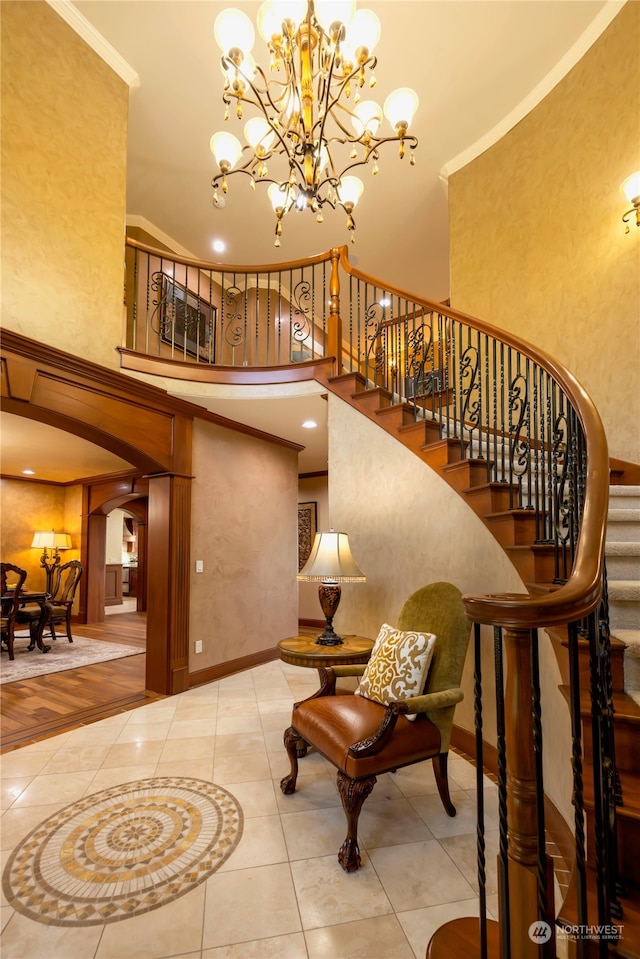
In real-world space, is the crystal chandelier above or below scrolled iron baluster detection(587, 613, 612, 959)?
above

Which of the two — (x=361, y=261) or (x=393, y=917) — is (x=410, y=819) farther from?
(x=361, y=261)

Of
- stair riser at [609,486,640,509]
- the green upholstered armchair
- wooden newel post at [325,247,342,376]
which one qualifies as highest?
wooden newel post at [325,247,342,376]

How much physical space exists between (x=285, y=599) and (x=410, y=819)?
348 cm

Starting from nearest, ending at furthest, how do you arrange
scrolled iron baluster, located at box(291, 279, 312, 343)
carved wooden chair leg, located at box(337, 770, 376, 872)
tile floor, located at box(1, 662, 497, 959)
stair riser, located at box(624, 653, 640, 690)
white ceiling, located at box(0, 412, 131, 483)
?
tile floor, located at box(1, 662, 497, 959), stair riser, located at box(624, 653, 640, 690), carved wooden chair leg, located at box(337, 770, 376, 872), scrolled iron baluster, located at box(291, 279, 312, 343), white ceiling, located at box(0, 412, 131, 483)

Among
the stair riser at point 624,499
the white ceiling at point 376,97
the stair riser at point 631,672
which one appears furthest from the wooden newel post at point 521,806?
the white ceiling at point 376,97

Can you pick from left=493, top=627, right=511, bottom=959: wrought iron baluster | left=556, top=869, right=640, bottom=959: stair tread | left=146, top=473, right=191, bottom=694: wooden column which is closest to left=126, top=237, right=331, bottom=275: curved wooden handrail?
left=146, top=473, right=191, bottom=694: wooden column

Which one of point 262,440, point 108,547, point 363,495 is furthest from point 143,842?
point 108,547

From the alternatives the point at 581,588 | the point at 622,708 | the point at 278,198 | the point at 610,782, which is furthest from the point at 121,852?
the point at 278,198

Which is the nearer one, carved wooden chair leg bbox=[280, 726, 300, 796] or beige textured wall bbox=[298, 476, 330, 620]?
carved wooden chair leg bbox=[280, 726, 300, 796]

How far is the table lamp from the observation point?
299 cm

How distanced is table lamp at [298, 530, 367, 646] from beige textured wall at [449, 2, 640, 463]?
212 centimetres

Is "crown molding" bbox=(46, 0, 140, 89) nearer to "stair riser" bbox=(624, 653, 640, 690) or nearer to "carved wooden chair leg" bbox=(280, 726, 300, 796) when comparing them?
"carved wooden chair leg" bbox=(280, 726, 300, 796)

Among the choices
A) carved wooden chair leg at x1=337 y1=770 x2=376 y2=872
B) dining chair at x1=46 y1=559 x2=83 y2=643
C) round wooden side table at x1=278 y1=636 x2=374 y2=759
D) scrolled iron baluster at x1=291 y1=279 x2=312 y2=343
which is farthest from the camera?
dining chair at x1=46 y1=559 x2=83 y2=643

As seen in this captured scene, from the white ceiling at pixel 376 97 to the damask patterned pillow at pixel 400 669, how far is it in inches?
97.3
